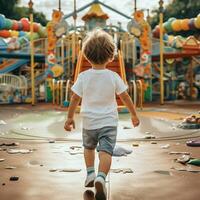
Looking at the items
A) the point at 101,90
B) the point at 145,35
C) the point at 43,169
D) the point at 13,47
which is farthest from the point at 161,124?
the point at 13,47

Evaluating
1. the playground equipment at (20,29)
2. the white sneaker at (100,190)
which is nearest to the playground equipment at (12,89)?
the playground equipment at (20,29)

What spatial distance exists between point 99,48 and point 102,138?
0.80 m

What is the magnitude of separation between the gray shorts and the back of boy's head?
0.62 metres

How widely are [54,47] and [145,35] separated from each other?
3896 millimetres

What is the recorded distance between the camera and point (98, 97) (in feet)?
12.6

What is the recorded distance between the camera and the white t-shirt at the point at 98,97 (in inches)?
150

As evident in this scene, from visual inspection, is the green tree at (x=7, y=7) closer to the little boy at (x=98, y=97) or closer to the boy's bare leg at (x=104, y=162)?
the little boy at (x=98, y=97)

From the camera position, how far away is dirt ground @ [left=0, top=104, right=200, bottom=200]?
3658 mm

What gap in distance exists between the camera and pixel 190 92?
20703 mm

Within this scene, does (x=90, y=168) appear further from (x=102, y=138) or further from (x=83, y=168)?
(x=83, y=168)

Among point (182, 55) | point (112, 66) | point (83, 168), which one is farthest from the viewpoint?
point (182, 55)

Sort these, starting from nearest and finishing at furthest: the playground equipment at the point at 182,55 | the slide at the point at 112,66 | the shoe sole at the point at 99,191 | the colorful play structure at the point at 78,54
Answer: the shoe sole at the point at 99,191, the slide at the point at 112,66, the colorful play structure at the point at 78,54, the playground equipment at the point at 182,55

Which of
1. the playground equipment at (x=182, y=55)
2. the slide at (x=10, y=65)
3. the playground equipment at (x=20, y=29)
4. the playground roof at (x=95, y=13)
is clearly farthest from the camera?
the playground equipment at (x=20, y=29)

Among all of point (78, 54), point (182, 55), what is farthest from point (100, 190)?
point (182, 55)
